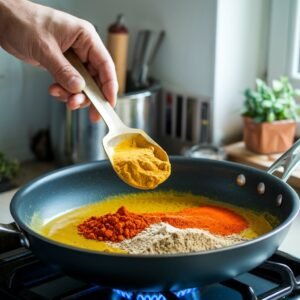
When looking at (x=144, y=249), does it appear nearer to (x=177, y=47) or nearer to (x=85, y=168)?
(x=85, y=168)

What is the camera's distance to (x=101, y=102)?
2.89 ft

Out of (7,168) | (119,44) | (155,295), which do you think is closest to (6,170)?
(7,168)

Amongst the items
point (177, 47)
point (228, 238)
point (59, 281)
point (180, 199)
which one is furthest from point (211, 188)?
point (177, 47)

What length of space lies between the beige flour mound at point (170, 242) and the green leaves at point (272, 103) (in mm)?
407

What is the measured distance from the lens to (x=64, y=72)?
0.84m

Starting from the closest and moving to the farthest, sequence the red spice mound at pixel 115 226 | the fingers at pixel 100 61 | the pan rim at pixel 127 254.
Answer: the pan rim at pixel 127 254
the red spice mound at pixel 115 226
the fingers at pixel 100 61

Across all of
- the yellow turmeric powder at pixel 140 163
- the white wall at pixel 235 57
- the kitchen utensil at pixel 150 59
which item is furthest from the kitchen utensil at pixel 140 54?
the yellow turmeric powder at pixel 140 163

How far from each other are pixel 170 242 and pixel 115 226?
124mm

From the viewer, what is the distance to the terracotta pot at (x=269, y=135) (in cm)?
113

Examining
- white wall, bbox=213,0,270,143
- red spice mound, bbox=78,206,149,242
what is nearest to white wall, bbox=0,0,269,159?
white wall, bbox=213,0,270,143

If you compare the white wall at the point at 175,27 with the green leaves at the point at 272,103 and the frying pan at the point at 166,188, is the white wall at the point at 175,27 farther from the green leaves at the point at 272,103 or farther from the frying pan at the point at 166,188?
the frying pan at the point at 166,188

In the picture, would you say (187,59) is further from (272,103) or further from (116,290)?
(116,290)

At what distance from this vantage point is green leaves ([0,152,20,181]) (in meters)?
1.16

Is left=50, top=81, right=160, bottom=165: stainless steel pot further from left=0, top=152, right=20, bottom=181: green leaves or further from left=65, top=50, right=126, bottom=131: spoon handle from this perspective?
left=65, top=50, right=126, bottom=131: spoon handle
